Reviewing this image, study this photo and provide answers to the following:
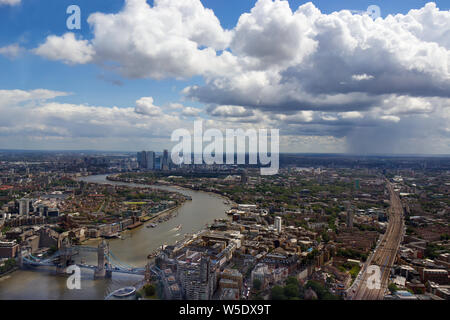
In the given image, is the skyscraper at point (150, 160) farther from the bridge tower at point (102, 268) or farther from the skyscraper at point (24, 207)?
the bridge tower at point (102, 268)

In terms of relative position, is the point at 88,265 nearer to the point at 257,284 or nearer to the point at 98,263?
the point at 98,263

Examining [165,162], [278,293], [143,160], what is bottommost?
[278,293]

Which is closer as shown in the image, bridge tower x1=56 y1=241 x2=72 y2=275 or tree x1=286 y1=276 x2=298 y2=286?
tree x1=286 y1=276 x2=298 y2=286

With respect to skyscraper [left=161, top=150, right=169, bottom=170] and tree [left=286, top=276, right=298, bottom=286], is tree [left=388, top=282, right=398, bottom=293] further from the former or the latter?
skyscraper [left=161, top=150, right=169, bottom=170]

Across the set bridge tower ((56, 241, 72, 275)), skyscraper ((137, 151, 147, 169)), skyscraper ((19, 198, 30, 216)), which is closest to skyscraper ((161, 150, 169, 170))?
skyscraper ((137, 151, 147, 169))

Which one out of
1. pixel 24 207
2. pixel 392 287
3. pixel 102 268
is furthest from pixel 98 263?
pixel 24 207
